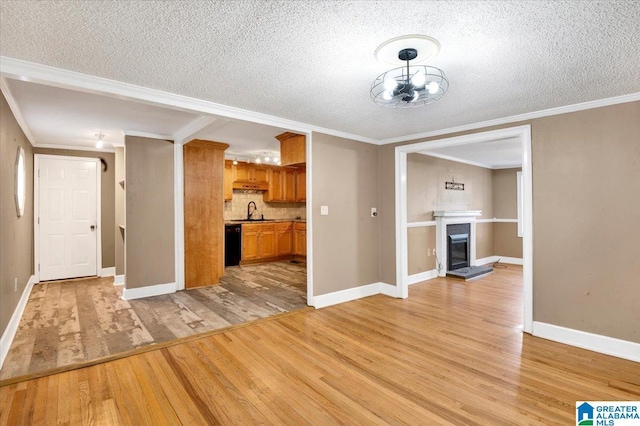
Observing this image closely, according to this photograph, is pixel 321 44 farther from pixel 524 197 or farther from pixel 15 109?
pixel 15 109

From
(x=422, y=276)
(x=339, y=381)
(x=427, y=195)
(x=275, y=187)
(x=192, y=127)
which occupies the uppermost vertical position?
(x=192, y=127)

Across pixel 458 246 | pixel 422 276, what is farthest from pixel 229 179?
pixel 458 246

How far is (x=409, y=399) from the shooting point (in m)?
2.14

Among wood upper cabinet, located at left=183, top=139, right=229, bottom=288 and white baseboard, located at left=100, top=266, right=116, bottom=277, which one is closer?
wood upper cabinet, located at left=183, top=139, right=229, bottom=288

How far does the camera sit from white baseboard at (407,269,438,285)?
5.45 m

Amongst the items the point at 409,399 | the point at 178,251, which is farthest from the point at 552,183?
the point at 178,251

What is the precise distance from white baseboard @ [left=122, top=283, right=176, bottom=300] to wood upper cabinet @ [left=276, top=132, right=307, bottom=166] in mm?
2688

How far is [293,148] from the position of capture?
451cm

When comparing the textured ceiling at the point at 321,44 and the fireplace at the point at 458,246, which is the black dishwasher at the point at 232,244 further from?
the fireplace at the point at 458,246

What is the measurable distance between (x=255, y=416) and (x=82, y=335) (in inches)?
93.8

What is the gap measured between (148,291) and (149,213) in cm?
120

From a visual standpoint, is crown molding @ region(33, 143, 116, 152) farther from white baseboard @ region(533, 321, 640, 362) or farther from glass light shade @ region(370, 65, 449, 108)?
white baseboard @ region(533, 321, 640, 362)

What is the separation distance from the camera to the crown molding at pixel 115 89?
2159 millimetres

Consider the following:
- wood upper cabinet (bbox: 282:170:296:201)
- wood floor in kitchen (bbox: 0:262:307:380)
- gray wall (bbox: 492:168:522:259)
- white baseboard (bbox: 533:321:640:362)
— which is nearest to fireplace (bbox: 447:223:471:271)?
gray wall (bbox: 492:168:522:259)
